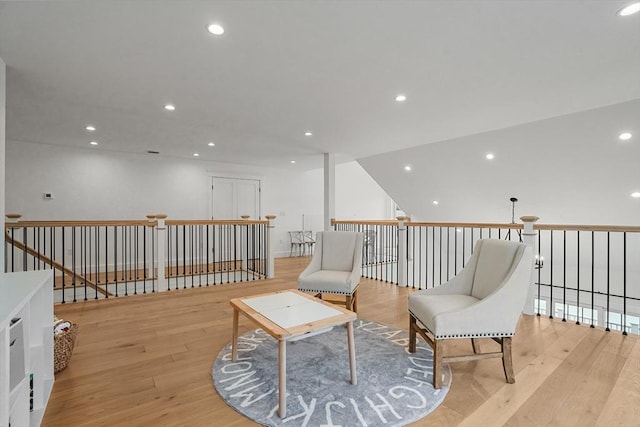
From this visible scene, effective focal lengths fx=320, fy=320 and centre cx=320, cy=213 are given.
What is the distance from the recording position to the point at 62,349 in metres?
2.36

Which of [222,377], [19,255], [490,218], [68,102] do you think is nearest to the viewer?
[222,377]

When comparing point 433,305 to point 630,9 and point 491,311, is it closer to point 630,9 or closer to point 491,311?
point 491,311

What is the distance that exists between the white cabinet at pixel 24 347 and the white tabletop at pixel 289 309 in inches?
49.8

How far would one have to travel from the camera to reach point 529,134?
4.86 meters

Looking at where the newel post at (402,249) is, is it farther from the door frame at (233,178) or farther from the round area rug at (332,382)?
the door frame at (233,178)

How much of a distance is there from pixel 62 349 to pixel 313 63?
296cm

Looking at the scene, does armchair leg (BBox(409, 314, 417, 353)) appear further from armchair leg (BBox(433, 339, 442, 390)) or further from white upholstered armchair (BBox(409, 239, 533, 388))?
armchair leg (BBox(433, 339, 442, 390))

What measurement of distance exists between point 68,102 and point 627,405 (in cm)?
558

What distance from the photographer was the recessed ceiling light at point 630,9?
6.34 feet

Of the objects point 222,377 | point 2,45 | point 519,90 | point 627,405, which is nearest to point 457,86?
point 519,90

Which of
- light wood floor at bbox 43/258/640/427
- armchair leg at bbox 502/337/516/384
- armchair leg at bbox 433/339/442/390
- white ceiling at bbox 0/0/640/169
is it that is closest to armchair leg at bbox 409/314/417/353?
light wood floor at bbox 43/258/640/427

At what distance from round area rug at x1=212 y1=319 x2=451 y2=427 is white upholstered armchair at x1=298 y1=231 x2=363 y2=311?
0.50 meters

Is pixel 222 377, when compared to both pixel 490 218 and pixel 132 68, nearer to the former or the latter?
pixel 132 68

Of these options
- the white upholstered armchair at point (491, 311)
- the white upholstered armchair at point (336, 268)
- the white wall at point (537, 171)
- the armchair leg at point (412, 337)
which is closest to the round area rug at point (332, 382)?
the armchair leg at point (412, 337)
